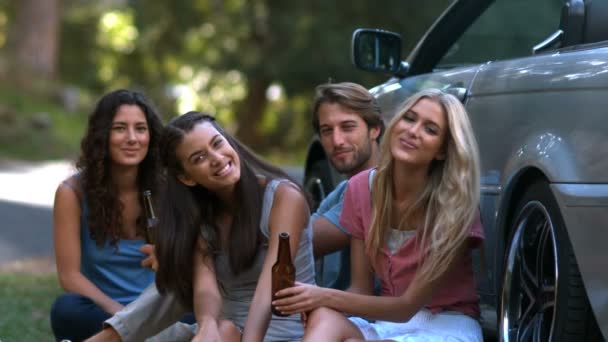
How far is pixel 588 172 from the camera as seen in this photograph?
3.71m

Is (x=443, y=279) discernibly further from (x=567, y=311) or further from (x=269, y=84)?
(x=269, y=84)

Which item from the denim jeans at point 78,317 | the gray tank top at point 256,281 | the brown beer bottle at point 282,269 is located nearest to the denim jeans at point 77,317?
the denim jeans at point 78,317

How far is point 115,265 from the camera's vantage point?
552cm

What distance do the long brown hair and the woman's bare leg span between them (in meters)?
0.62

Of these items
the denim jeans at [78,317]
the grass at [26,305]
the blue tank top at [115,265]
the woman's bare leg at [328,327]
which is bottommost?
the grass at [26,305]

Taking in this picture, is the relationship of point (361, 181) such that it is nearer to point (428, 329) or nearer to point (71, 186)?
point (428, 329)

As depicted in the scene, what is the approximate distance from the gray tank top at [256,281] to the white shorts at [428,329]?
334 millimetres

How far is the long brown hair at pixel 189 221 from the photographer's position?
15.2 ft

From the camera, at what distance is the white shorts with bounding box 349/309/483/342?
13.8 ft

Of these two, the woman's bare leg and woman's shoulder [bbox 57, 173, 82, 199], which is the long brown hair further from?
woman's shoulder [bbox 57, 173, 82, 199]

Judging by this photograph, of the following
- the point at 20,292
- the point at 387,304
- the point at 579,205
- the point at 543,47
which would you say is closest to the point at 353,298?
the point at 387,304

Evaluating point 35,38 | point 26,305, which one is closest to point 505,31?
point 26,305

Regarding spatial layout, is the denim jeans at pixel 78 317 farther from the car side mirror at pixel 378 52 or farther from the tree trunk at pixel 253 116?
the tree trunk at pixel 253 116

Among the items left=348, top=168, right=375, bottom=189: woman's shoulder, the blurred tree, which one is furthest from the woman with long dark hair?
the blurred tree
